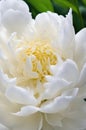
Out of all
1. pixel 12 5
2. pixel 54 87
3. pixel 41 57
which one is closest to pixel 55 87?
pixel 54 87

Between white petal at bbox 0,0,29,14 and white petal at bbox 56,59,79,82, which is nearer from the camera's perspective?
white petal at bbox 56,59,79,82

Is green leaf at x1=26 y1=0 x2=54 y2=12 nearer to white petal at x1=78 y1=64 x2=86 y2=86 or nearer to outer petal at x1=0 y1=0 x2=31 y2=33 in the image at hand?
outer petal at x1=0 y1=0 x2=31 y2=33

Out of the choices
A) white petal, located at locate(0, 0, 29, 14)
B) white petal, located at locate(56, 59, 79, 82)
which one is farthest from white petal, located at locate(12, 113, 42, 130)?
white petal, located at locate(0, 0, 29, 14)

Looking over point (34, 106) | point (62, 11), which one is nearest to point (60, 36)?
point (34, 106)

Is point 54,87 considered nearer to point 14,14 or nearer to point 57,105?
point 57,105

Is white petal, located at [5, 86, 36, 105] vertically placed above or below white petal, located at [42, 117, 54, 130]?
above

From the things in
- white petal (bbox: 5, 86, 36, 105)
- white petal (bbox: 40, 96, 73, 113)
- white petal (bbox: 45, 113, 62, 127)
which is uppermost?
white petal (bbox: 5, 86, 36, 105)
